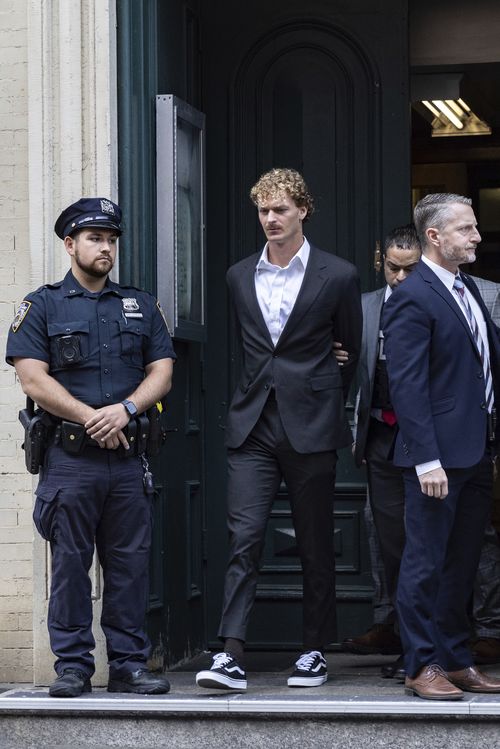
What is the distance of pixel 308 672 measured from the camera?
21.5 ft

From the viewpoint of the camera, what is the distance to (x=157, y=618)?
7.16 m

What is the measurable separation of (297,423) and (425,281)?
0.86 metres

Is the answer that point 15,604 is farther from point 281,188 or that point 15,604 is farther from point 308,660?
point 281,188

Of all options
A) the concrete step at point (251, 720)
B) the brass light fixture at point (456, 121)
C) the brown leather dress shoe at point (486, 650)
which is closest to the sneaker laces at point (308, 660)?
the concrete step at point (251, 720)

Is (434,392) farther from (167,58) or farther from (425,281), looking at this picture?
(167,58)

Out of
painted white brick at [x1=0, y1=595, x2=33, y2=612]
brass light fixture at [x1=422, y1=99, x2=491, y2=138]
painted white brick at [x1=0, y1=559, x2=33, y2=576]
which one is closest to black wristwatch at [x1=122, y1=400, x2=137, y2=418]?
painted white brick at [x1=0, y1=559, x2=33, y2=576]

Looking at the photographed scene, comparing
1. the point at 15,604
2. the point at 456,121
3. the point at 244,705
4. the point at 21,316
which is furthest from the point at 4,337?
the point at 456,121

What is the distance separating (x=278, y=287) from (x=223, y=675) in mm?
1673

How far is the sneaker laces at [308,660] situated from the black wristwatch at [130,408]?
50.5 inches

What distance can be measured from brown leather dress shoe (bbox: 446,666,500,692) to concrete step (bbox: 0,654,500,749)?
12 centimetres

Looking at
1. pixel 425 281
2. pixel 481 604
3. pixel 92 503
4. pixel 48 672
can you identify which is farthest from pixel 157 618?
pixel 425 281

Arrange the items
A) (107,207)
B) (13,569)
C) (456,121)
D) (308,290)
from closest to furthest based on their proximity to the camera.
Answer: (107,207), (308,290), (13,569), (456,121)

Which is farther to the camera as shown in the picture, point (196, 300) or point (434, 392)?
point (196, 300)

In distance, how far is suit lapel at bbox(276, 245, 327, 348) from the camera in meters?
6.57
